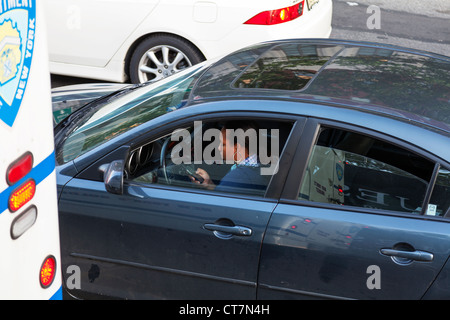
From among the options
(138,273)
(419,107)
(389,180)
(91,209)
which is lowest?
(138,273)

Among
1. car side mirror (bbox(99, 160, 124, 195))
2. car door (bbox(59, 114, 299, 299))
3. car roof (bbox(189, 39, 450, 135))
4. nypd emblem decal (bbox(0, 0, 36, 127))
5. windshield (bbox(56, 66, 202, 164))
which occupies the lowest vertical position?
car door (bbox(59, 114, 299, 299))

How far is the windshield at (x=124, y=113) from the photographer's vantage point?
3.74m

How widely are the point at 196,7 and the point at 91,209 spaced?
357cm

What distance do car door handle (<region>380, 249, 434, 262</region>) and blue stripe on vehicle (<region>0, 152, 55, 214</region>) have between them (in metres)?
1.54

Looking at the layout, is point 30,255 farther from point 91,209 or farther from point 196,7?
point 196,7

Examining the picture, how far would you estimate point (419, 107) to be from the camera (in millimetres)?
3357

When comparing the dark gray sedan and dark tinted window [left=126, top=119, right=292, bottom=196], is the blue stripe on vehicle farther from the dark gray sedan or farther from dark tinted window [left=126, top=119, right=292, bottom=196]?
dark tinted window [left=126, top=119, right=292, bottom=196]

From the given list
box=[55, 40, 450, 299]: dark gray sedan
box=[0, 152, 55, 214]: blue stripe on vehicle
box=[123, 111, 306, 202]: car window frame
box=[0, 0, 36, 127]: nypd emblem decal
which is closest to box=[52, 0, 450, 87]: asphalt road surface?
box=[55, 40, 450, 299]: dark gray sedan

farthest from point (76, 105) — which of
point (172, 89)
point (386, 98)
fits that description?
point (386, 98)

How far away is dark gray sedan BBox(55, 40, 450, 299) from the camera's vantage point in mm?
3209

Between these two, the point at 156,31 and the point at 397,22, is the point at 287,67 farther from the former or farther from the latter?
the point at 397,22

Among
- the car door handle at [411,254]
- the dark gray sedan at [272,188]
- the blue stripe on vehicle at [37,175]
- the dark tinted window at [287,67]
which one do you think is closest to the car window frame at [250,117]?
the dark gray sedan at [272,188]

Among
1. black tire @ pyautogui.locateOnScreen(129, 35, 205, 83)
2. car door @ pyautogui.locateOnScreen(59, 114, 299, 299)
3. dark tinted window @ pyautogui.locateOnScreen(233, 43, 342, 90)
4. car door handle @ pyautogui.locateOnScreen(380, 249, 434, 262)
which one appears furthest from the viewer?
black tire @ pyautogui.locateOnScreen(129, 35, 205, 83)

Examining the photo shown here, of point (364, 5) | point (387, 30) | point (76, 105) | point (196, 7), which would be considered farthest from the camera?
point (364, 5)
